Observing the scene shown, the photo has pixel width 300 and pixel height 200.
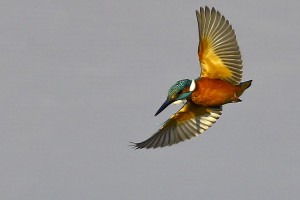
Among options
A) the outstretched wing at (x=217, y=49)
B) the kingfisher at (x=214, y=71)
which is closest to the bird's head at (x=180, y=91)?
the kingfisher at (x=214, y=71)

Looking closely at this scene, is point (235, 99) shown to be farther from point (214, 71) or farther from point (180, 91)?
point (180, 91)

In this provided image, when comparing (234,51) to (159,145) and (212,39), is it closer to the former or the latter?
(212,39)

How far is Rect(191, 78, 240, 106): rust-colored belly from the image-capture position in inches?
1038

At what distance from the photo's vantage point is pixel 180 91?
26.3 metres

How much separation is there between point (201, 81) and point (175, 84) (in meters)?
0.46

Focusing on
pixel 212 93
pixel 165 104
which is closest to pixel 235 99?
pixel 212 93

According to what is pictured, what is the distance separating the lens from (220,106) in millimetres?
27469

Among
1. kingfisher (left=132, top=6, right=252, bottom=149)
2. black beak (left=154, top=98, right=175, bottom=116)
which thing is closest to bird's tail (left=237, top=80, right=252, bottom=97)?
kingfisher (left=132, top=6, right=252, bottom=149)

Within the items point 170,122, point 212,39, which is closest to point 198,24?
point 212,39

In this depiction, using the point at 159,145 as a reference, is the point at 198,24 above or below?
above

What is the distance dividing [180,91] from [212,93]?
1.88 feet

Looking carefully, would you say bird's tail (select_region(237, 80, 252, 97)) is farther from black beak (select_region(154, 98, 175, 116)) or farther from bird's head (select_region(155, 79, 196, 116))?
black beak (select_region(154, 98, 175, 116))

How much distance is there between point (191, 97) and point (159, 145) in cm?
142

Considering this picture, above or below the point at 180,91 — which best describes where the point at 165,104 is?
below
